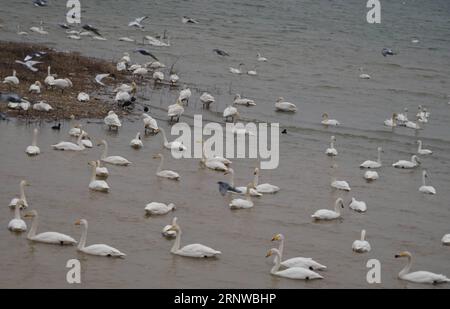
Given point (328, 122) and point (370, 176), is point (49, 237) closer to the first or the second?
point (370, 176)

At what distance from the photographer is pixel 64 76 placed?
28422mm

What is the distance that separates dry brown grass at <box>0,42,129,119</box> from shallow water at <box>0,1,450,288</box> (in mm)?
940

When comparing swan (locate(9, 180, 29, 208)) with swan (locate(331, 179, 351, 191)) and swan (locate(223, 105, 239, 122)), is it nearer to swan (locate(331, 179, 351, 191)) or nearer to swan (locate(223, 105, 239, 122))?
swan (locate(331, 179, 351, 191))


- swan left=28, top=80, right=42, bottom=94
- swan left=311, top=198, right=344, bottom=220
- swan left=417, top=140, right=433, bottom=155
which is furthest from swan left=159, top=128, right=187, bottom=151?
swan left=417, top=140, right=433, bottom=155

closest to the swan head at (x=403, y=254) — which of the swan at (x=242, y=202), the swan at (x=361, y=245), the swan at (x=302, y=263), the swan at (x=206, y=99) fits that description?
the swan at (x=361, y=245)

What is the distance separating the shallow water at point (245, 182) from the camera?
15383 mm

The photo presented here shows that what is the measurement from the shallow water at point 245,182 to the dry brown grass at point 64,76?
0.94 meters

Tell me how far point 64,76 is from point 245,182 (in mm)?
9518

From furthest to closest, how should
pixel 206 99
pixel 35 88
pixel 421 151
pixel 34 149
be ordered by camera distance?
pixel 206 99 → pixel 421 151 → pixel 35 88 → pixel 34 149

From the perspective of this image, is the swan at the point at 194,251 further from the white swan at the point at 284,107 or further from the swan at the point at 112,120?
the white swan at the point at 284,107

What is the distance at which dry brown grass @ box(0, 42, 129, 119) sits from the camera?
24794 mm

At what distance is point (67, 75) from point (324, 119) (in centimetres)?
784

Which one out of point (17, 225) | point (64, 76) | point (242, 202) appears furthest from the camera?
point (64, 76)

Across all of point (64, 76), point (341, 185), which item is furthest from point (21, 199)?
point (64, 76)
